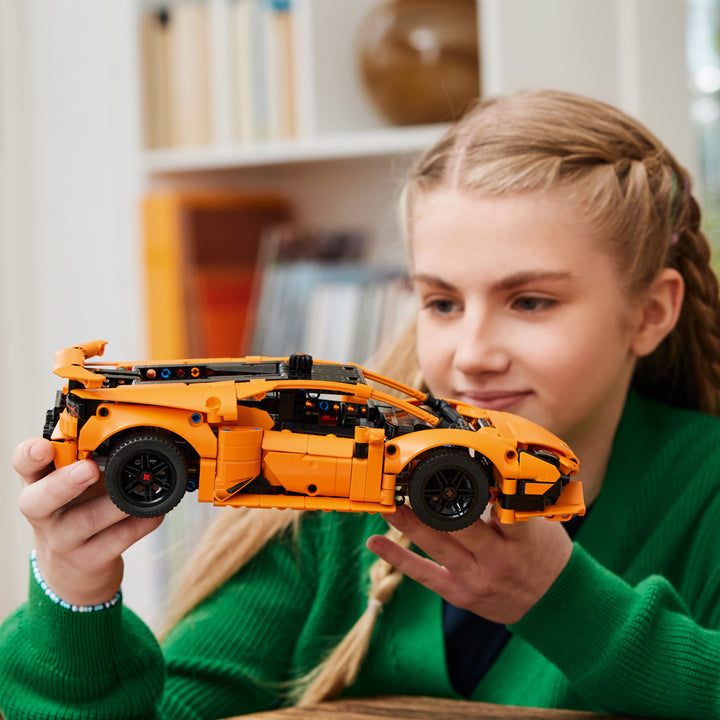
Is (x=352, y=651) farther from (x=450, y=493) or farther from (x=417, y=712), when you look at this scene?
(x=450, y=493)

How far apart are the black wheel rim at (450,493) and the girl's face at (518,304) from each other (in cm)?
24

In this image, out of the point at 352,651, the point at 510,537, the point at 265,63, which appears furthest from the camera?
the point at 265,63

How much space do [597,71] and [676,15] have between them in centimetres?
16

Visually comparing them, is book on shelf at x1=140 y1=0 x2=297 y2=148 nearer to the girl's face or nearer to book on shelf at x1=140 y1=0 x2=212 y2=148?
book on shelf at x1=140 y1=0 x2=212 y2=148

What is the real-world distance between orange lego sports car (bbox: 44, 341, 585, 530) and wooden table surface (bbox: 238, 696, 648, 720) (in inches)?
8.8

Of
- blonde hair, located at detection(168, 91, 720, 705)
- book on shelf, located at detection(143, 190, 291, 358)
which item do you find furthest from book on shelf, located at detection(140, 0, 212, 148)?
blonde hair, located at detection(168, 91, 720, 705)

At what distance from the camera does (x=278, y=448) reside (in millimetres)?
645

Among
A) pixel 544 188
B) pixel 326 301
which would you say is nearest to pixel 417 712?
pixel 544 188

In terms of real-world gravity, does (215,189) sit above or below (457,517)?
above

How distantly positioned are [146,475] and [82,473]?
0.04m

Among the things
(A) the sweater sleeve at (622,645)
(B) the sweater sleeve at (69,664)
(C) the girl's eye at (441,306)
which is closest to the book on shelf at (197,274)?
(C) the girl's eye at (441,306)

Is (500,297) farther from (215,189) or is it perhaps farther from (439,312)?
(215,189)

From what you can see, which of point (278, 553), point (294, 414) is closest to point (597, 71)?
point (278, 553)

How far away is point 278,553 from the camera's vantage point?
3.41 ft
